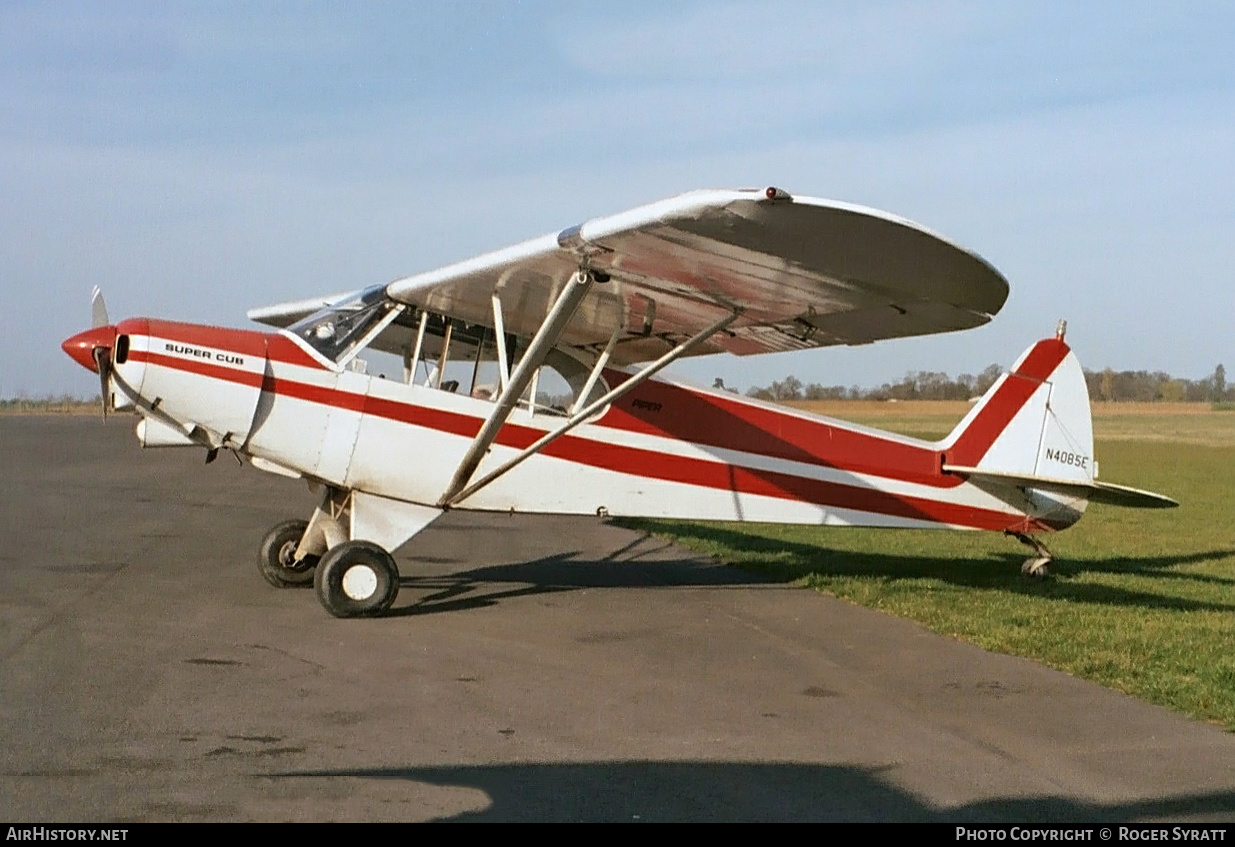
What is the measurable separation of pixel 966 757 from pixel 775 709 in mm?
1143

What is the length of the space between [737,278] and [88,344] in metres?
4.59

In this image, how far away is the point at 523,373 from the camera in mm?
8195

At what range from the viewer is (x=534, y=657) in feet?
24.1

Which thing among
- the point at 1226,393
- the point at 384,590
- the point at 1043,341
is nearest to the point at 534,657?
the point at 384,590

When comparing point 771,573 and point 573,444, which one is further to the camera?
point 771,573

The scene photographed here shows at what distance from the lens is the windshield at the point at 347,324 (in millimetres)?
9172

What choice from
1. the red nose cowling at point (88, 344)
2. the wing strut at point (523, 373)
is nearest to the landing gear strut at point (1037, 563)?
the wing strut at point (523, 373)

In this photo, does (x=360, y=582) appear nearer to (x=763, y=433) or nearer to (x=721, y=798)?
(x=763, y=433)

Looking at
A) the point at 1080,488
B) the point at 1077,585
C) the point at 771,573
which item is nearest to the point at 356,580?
the point at 771,573

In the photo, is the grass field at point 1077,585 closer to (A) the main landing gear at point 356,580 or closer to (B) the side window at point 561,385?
(B) the side window at point 561,385

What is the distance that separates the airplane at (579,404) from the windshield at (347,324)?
0.07 ft

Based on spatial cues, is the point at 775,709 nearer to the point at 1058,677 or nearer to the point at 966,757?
the point at 966,757

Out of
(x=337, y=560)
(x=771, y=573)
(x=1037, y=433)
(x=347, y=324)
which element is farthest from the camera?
(x=771, y=573)

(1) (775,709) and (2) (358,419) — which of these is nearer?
(1) (775,709)
